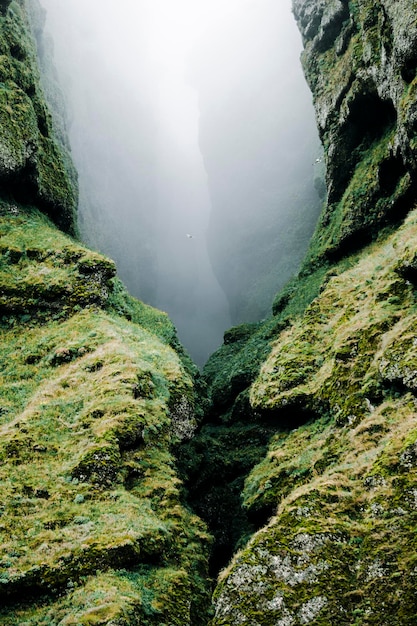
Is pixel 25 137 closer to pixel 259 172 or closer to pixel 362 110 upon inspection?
pixel 362 110

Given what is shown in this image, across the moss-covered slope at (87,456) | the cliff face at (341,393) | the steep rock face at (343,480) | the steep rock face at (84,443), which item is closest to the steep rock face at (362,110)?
the cliff face at (341,393)

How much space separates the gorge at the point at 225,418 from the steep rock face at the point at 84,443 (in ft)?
0.22

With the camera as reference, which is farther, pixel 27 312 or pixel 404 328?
pixel 27 312

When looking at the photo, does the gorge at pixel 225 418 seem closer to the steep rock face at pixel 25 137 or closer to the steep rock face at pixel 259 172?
the steep rock face at pixel 25 137

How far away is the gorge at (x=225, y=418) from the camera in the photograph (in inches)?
384

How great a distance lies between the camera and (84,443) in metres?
14.2

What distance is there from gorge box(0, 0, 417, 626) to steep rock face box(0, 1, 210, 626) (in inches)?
2.6

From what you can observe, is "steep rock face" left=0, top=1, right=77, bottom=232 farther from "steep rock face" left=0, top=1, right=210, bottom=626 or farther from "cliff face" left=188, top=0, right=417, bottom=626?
"cliff face" left=188, top=0, right=417, bottom=626

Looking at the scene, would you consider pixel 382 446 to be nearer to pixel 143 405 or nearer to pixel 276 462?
pixel 276 462

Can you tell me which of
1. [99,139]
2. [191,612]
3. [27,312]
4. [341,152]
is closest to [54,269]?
[27,312]

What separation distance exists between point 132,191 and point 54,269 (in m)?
85.0

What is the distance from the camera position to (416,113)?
1953 centimetres

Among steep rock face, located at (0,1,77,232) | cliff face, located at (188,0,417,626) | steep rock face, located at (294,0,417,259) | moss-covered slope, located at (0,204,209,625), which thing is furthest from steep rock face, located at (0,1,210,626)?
steep rock face, located at (294,0,417,259)

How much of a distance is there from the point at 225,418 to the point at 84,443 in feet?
48.8
